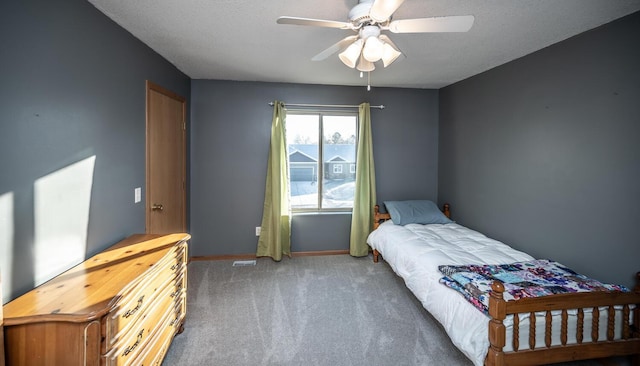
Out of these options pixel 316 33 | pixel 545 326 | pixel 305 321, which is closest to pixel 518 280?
pixel 545 326

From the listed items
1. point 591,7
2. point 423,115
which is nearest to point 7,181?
point 591,7

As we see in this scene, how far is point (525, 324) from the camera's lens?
1.75 m

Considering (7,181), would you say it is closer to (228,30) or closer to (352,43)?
(228,30)

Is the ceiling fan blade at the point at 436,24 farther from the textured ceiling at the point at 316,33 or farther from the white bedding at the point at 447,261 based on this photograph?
the white bedding at the point at 447,261

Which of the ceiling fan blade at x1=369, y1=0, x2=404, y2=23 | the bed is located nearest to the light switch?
the ceiling fan blade at x1=369, y1=0, x2=404, y2=23

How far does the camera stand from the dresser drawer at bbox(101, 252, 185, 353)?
1.31 meters

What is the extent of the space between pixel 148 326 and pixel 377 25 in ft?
7.20

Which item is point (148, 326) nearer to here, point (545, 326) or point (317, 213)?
point (545, 326)

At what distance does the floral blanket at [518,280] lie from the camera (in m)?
1.89

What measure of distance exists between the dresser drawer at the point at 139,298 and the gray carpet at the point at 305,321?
1.89 feet

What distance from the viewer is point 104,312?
1.23 m

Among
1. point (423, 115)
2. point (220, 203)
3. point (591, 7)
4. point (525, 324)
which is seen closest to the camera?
point (525, 324)

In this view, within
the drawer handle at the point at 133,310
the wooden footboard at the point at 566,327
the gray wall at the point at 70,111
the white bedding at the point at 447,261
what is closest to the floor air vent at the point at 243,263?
the gray wall at the point at 70,111

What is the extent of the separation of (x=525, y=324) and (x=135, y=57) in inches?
134
